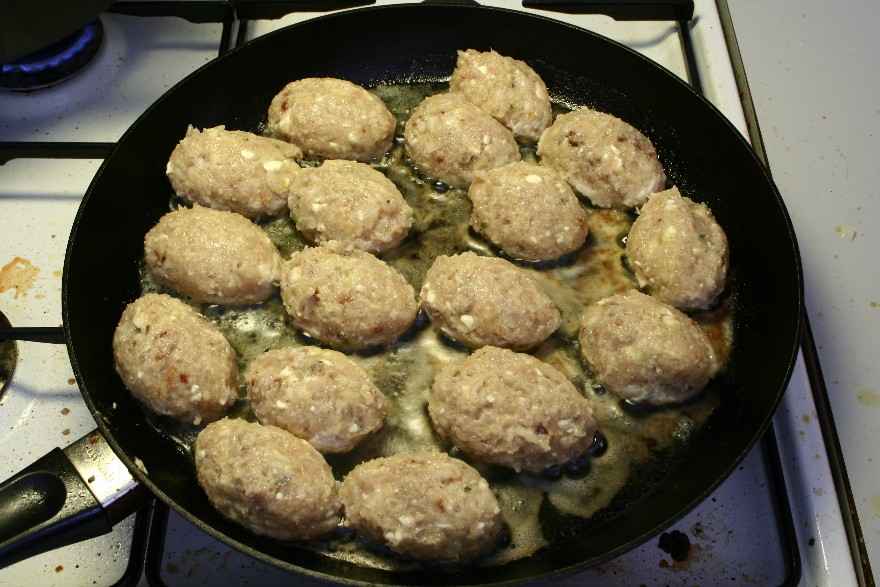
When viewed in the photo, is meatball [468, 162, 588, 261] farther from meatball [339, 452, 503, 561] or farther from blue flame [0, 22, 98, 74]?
blue flame [0, 22, 98, 74]

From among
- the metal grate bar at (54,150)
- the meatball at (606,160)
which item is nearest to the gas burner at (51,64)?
the metal grate bar at (54,150)

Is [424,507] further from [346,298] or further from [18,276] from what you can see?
[18,276]

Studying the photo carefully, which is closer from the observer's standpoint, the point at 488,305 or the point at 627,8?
the point at 488,305

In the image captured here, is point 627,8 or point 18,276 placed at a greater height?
point 627,8

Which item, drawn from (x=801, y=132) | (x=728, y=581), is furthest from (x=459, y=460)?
(x=801, y=132)

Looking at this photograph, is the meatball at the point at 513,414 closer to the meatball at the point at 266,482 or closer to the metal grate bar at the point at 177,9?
the meatball at the point at 266,482

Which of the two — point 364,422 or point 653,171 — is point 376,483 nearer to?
point 364,422

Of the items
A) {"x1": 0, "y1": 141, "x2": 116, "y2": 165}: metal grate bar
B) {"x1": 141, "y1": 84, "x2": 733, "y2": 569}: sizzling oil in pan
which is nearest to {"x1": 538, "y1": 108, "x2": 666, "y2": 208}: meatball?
{"x1": 141, "y1": 84, "x2": 733, "y2": 569}: sizzling oil in pan

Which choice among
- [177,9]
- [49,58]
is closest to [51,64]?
[49,58]
